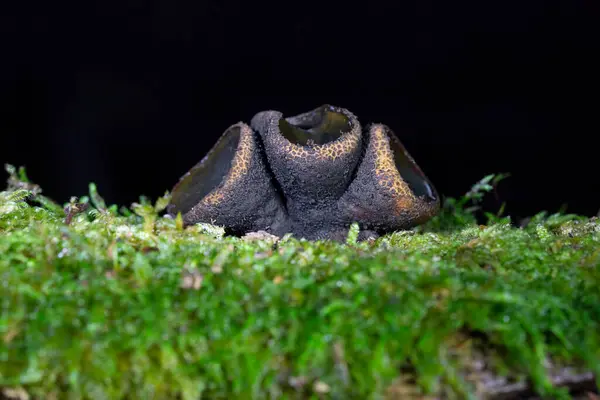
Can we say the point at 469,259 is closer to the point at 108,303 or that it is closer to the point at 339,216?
the point at 339,216

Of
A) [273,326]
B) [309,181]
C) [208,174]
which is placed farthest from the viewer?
[208,174]

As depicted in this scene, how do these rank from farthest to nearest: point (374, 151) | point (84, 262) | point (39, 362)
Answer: point (374, 151), point (84, 262), point (39, 362)

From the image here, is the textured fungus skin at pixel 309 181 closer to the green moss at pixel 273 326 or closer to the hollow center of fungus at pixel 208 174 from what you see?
the hollow center of fungus at pixel 208 174

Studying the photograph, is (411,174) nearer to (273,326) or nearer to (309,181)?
(309,181)

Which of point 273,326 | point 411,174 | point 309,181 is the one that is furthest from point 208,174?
point 273,326

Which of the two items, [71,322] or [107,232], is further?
[107,232]

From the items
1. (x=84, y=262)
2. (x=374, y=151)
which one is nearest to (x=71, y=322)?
(x=84, y=262)
